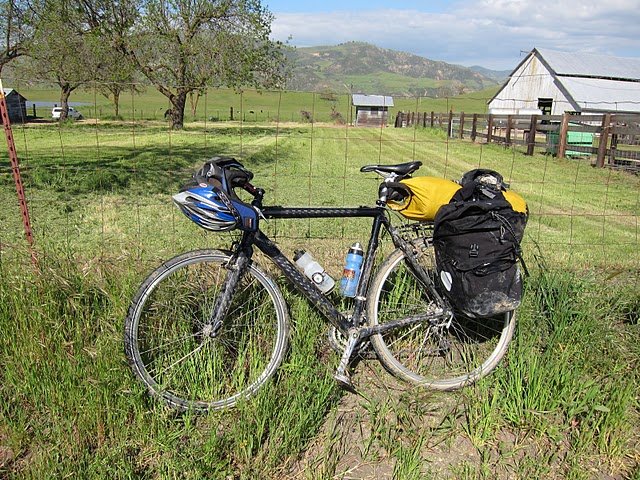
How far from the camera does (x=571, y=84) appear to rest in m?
35.8

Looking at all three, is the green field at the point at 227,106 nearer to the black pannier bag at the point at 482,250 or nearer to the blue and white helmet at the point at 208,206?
the black pannier bag at the point at 482,250

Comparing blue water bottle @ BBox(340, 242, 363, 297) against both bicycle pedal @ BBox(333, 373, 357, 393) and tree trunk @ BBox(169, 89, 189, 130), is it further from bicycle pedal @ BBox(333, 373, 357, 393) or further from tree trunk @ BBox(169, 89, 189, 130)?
tree trunk @ BBox(169, 89, 189, 130)

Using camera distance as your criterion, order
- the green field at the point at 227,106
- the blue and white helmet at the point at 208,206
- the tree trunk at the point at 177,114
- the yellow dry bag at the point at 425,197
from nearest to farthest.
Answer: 1. the blue and white helmet at the point at 208,206
2. the yellow dry bag at the point at 425,197
3. the green field at the point at 227,106
4. the tree trunk at the point at 177,114

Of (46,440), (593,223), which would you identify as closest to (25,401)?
(46,440)

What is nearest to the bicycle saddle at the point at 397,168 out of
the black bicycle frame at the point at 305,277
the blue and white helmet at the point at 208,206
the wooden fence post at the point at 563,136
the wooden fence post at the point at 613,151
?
the black bicycle frame at the point at 305,277

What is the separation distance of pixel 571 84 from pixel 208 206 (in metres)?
38.9

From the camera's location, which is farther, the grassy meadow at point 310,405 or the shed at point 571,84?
the shed at point 571,84

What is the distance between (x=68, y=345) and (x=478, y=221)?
2.41 metres

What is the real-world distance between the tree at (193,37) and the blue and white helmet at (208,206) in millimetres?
25306

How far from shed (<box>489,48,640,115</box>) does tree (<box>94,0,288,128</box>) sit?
56.7ft

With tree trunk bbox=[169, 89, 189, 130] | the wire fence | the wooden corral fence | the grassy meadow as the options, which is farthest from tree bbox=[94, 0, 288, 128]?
the grassy meadow

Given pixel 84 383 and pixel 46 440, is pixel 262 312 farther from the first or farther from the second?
pixel 46 440

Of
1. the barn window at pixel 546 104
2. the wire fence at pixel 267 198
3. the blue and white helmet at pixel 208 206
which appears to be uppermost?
the barn window at pixel 546 104

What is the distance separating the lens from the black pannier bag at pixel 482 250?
2.91 meters
